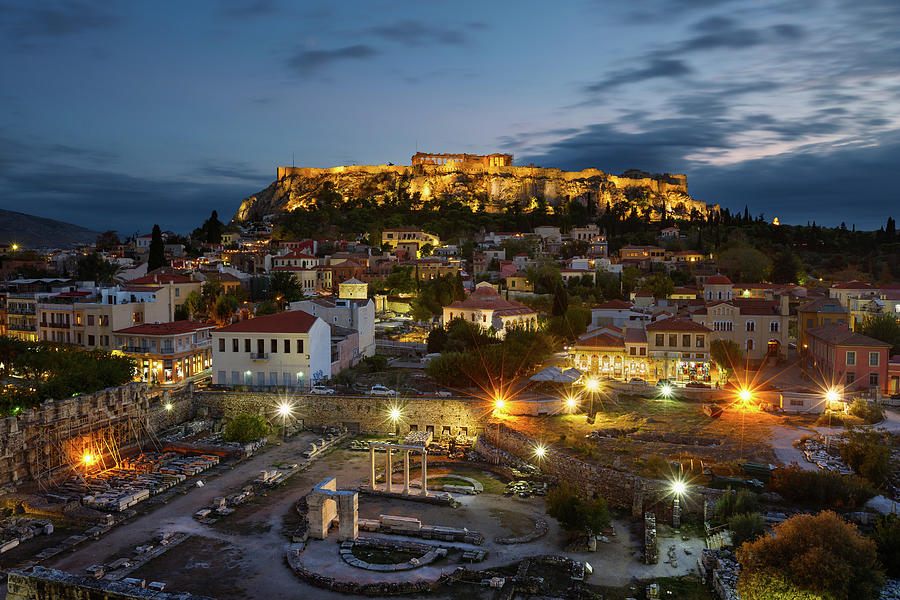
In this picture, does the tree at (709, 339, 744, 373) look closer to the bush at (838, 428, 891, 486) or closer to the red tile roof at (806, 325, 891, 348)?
the red tile roof at (806, 325, 891, 348)

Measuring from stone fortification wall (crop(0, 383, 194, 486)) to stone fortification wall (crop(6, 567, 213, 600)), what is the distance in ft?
44.8

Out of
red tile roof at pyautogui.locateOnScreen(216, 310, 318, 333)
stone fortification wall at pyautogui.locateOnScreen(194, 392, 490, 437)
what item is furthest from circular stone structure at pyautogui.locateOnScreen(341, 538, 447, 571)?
red tile roof at pyautogui.locateOnScreen(216, 310, 318, 333)

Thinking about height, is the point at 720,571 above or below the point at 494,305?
below

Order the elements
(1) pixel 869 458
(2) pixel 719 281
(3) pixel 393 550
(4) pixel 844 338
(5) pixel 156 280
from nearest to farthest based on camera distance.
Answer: (3) pixel 393 550 → (1) pixel 869 458 → (4) pixel 844 338 → (5) pixel 156 280 → (2) pixel 719 281

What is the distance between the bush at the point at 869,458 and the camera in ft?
69.3

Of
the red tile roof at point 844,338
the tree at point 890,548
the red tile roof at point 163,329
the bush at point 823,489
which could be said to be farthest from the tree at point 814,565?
the red tile roof at point 163,329

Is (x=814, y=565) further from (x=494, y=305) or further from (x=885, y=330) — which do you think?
A: (x=494, y=305)

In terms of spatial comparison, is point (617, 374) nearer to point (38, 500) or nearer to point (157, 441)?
point (157, 441)

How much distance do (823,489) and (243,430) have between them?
2366 centimetres

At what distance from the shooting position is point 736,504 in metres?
19.6

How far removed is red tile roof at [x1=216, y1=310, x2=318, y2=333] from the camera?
120ft

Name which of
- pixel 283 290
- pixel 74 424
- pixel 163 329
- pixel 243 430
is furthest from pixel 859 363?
pixel 283 290

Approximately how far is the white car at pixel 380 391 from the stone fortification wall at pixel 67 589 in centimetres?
2148

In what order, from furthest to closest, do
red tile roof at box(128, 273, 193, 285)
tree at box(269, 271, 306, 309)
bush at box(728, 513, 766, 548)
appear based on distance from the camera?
1. tree at box(269, 271, 306, 309)
2. red tile roof at box(128, 273, 193, 285)
3. bush at box(728, 513, 766, 548)
